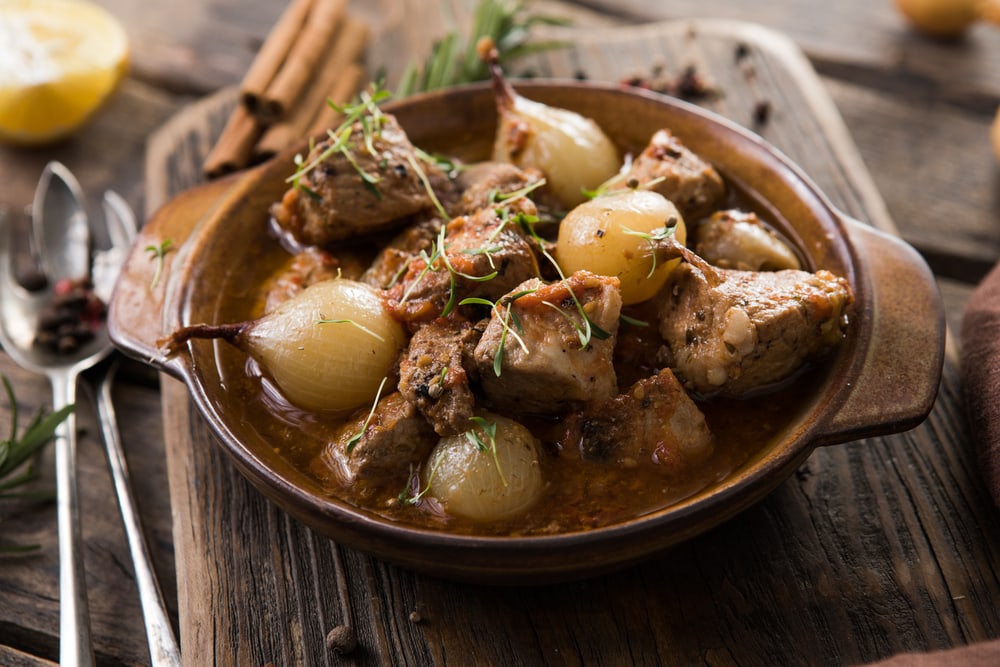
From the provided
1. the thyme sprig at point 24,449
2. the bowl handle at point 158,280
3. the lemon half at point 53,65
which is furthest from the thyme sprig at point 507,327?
the lemon half at point 53,65

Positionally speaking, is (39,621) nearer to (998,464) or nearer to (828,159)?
(998,464)

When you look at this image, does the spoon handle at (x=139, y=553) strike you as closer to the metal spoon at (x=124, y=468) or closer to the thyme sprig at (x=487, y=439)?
the metal spoon at (x=124, y=468)

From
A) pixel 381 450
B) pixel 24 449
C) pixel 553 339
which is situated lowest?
pixel 24 449

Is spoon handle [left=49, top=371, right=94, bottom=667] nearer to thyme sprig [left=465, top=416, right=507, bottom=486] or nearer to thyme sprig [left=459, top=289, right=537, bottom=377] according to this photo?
thyme sprig [left=465, top=416, right=507, bottom=486]

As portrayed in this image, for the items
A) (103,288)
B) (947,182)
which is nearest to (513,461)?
(103,288)

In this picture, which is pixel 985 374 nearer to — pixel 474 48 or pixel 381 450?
pixel 381 450

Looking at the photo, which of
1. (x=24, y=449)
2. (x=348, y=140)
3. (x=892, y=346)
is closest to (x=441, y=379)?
(x=348, y=140)
